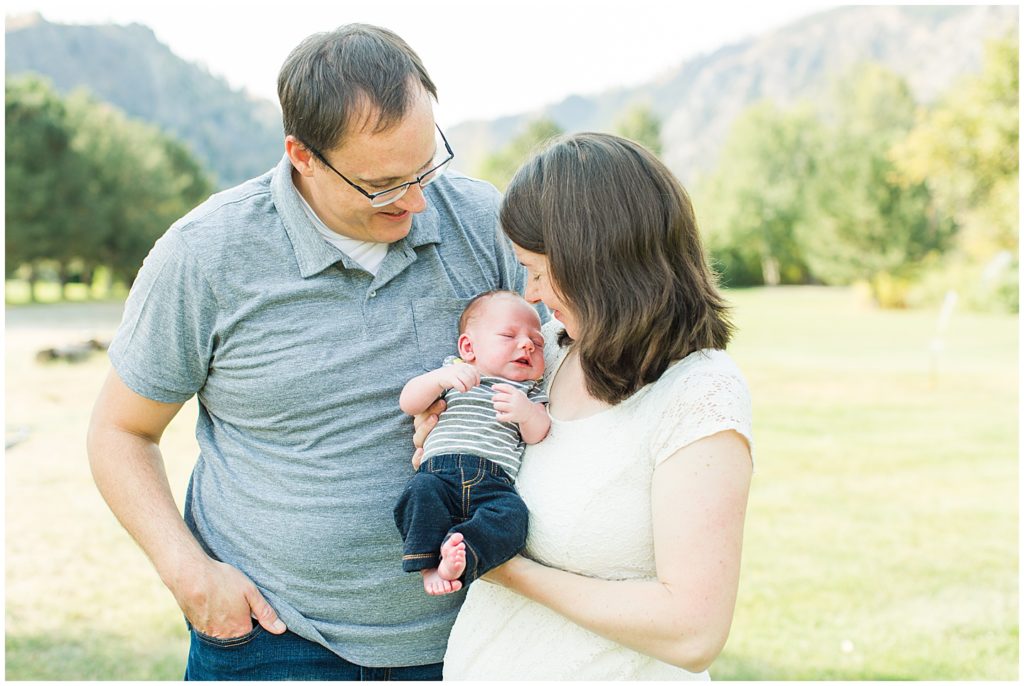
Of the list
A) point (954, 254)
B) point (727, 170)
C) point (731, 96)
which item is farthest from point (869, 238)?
point (731, 96)

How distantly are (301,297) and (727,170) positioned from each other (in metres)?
58.3

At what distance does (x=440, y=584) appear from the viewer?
197 cm

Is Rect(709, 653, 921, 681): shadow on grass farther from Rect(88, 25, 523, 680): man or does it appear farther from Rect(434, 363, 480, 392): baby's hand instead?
Rect(434, 363, 480, 392): baby's hand

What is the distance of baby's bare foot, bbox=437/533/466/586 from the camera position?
6.33 feet

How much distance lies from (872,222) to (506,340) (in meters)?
39.5

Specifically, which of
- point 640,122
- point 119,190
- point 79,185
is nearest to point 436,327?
A: point 79,185

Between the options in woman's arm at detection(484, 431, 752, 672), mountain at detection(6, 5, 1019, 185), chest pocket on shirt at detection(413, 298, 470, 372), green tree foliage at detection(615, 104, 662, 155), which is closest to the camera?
woman's arm at detection(484, 431, 752, 672)

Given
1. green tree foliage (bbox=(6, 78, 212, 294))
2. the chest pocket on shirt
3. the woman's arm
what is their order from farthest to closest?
green tree foliage (bbox=(6, 78, 212, 294)) < the chest pocket on shirt < the woman's arm

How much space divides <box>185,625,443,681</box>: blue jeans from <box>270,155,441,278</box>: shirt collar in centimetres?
96

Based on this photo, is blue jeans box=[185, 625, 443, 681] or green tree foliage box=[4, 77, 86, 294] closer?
blue jeans box=[185, 625, 443, 681]

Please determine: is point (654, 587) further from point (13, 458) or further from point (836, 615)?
point (13, 458)

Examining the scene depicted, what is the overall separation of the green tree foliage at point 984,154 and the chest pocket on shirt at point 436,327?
24.4 meters

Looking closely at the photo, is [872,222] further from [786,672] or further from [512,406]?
[512,406]

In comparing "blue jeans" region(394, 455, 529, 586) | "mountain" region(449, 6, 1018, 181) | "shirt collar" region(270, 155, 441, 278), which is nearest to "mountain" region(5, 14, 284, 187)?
"mountain" region(449, 6, 1018, 181)
